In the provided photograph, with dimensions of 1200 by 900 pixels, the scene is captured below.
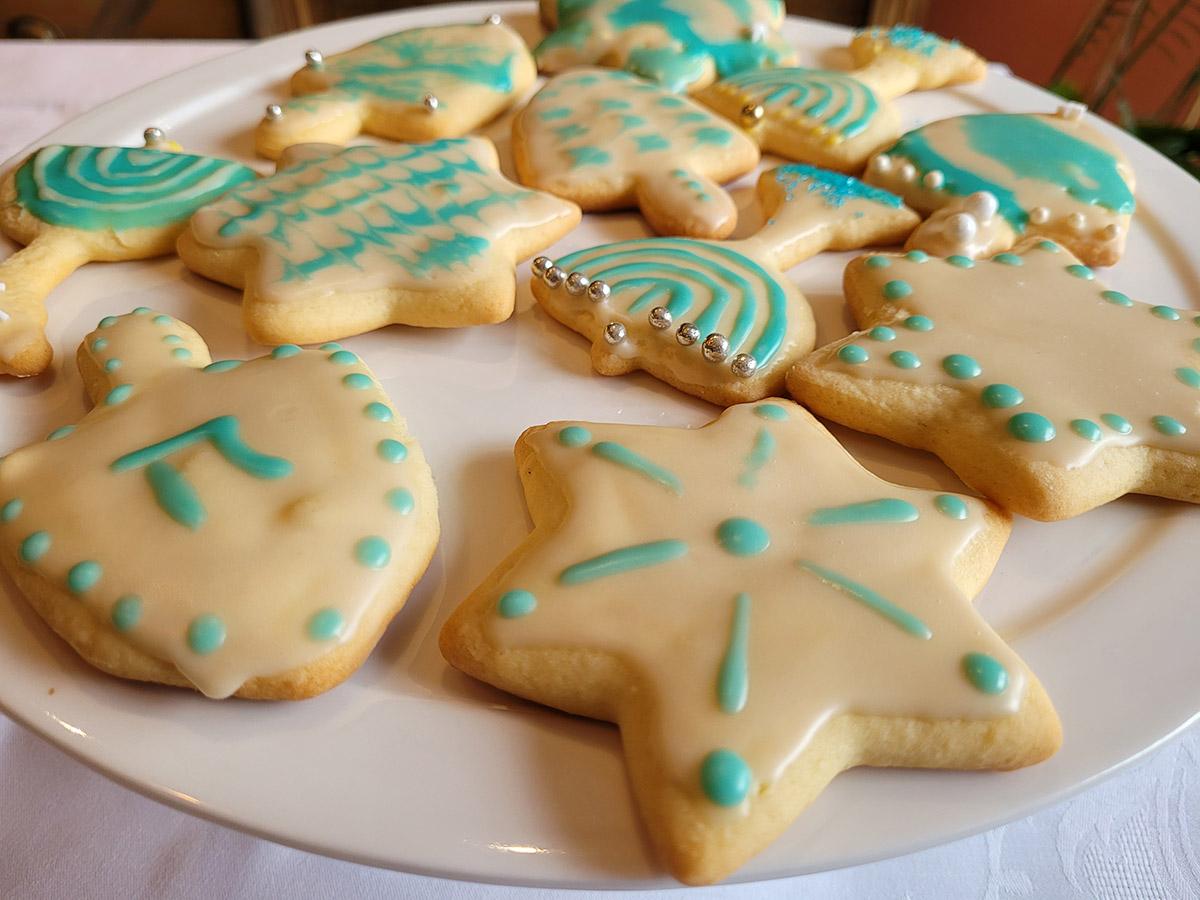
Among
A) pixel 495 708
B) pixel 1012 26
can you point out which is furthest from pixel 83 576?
pixel 1012 26

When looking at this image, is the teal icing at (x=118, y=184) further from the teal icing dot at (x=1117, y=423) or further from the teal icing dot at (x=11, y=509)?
the teal icing dot at (x=1117, y=423)

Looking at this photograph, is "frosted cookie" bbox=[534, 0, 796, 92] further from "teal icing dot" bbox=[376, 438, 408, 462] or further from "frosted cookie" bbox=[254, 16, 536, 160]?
"teal icing dot" bbox=[376, 438, 408, 462]

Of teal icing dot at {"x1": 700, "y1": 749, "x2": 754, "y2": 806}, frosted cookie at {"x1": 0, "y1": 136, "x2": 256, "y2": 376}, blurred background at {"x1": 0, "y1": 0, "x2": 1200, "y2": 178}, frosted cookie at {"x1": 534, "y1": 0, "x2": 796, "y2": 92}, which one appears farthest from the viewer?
blurred background at {"x1": 0, "y1": 0, "x2": 1200, "y2": 178}

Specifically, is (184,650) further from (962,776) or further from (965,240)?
(965,240)

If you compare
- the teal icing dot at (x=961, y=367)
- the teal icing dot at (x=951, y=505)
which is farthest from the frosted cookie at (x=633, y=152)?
the teal icing dot at (x=951, y=505)

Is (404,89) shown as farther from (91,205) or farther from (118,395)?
(118,395)

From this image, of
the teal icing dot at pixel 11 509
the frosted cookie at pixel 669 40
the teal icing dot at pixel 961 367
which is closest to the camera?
the teal icing dot at pixel 11 509

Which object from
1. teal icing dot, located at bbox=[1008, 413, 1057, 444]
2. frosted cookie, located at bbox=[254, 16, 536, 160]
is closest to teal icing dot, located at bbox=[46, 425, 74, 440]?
frosted cookie, located at bbox=[254, 16, 536, 160]
